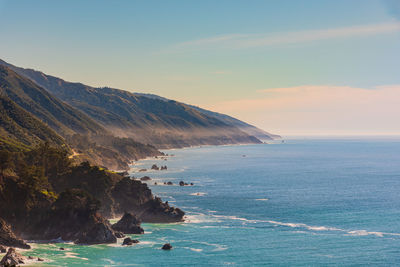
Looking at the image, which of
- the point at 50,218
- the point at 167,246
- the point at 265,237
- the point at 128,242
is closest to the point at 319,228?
the point at 265,237

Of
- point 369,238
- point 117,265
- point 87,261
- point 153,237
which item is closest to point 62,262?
point 87,261

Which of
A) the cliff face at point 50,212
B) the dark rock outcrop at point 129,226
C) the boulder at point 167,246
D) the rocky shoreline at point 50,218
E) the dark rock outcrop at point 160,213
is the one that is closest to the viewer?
the boulder at point 167,246

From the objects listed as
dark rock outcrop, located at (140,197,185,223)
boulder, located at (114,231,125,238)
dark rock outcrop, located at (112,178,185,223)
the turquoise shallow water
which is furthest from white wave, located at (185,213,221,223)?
boulder, located at (114,231,125,238)

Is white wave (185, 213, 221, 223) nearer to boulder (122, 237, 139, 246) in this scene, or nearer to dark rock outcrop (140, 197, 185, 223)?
dark rock outcrop (140, 197, 185, 223)

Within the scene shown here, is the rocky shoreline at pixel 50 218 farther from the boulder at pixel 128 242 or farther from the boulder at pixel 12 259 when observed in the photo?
the boulder at pixel 12 259

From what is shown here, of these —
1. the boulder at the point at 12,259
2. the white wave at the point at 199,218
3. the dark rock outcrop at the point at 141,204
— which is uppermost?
the dark rock outcrop at the point at 141,204

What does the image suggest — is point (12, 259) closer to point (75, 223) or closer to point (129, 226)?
point (75, 223)

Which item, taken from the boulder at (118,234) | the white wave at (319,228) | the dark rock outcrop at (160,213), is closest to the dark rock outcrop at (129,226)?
the boulder at (118,234)

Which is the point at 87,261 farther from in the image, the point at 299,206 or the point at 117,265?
the point at 299,206
